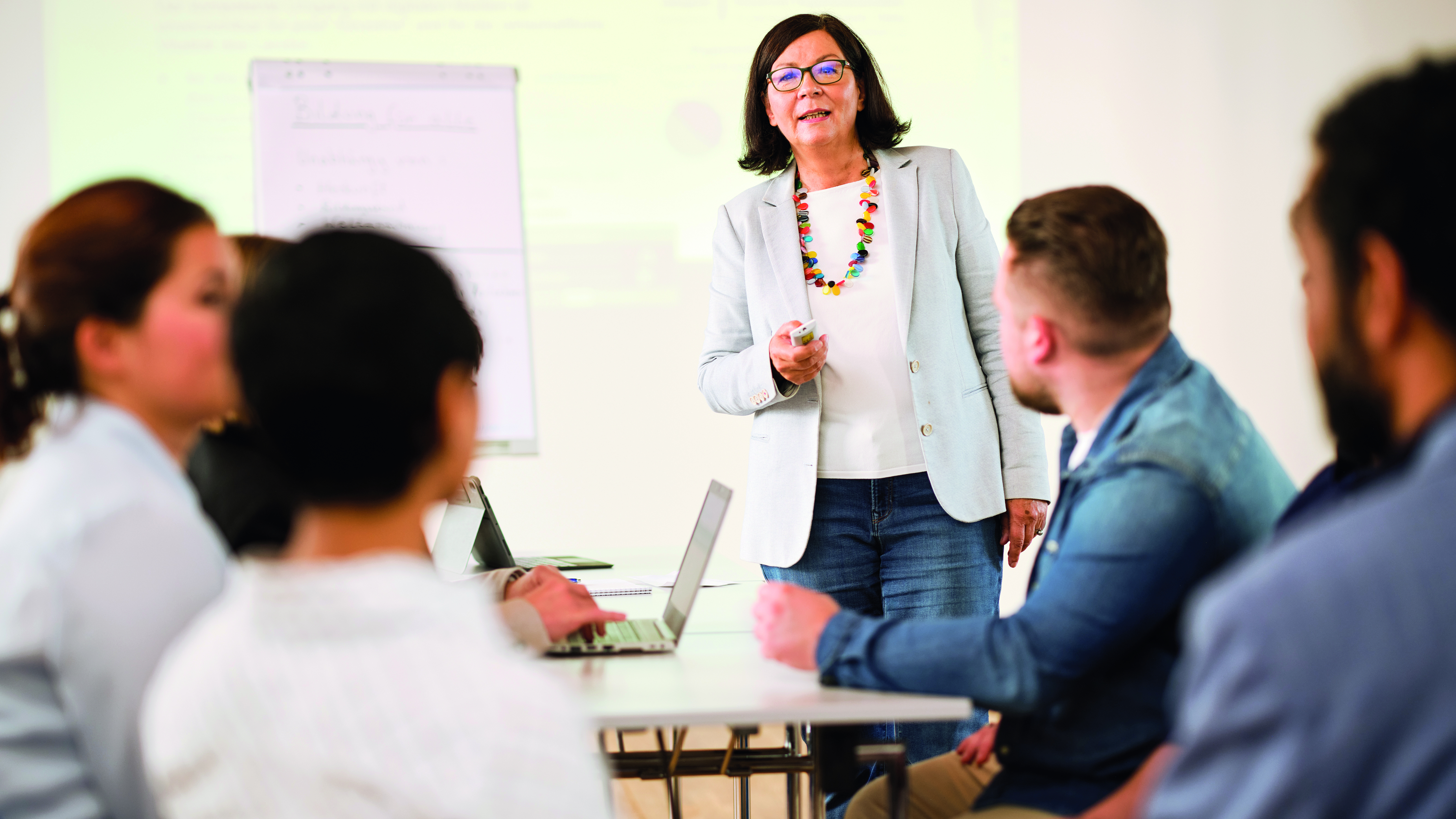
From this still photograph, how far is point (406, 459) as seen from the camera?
0.83m

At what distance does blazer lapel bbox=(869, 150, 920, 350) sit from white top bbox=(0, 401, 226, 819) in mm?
1436

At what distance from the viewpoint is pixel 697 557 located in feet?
5.52

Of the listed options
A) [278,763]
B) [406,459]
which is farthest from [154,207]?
[278,763]

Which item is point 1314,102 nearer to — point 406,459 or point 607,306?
point 607,306

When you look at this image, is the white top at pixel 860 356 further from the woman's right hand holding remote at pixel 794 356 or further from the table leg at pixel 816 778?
the table leg at pixel 816 778

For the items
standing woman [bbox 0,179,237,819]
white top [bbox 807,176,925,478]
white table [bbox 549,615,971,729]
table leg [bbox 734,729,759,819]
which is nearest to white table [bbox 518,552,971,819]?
white table [bbox 549,615,971,729]

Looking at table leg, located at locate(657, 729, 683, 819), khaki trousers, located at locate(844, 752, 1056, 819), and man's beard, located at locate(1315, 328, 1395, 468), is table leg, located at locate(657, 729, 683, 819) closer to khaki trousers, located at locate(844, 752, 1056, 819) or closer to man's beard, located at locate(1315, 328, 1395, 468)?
khaki trousers, located at locate(844, 752, 1056, 819)

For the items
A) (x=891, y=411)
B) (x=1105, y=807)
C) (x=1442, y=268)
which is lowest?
(x=1105, y=807)

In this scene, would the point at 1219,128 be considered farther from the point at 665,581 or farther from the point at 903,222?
the point at 665,581

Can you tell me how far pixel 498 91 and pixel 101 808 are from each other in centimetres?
315

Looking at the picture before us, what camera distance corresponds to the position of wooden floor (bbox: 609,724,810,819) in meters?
3.25

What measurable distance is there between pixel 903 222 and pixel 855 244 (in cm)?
11

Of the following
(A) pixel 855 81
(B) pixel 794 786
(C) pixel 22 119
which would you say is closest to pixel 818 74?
(A) pixel 855 81

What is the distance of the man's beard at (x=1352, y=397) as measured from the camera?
77 cm
